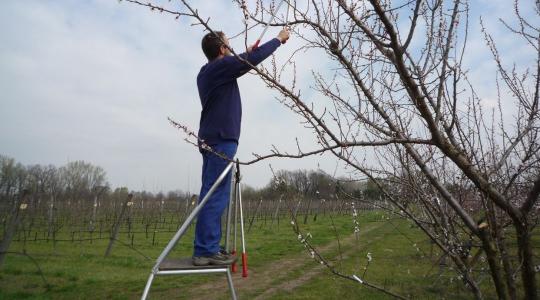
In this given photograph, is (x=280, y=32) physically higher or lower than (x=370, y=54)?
higher

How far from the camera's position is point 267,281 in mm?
8734

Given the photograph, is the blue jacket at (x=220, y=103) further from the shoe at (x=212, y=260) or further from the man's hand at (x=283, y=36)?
the shoe at (x=212, y=260)

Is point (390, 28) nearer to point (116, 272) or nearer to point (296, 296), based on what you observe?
point (296, 296)

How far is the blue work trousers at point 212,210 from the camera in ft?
9.56

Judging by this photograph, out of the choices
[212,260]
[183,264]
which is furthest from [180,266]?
[212,260]

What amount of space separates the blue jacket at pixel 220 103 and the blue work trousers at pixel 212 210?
10cm

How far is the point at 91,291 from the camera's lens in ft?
26.9

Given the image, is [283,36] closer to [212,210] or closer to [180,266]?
[212,210]

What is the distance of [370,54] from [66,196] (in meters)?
34.5

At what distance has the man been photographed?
9.55ft

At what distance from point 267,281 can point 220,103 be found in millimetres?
6429

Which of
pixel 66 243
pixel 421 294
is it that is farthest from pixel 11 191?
pixel 421 294

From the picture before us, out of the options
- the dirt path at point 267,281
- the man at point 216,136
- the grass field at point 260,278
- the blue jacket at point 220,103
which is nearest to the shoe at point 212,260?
the man at point 216,136

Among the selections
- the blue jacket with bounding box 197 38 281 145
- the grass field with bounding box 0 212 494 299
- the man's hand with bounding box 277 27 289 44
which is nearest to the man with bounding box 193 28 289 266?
the blue jacket with bounding box 197 38 281 145
